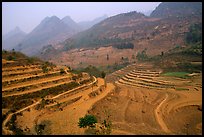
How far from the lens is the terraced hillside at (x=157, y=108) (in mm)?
14141

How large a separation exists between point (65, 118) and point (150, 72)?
19087 millimetres

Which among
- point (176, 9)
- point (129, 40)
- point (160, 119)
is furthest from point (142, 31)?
point (160, 119)

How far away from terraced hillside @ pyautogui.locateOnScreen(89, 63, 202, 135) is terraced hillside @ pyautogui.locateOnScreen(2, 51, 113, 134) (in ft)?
Answer: 5.38

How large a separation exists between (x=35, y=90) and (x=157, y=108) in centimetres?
759

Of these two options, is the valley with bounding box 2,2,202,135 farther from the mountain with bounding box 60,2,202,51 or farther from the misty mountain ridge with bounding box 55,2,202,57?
the mountain with bounding box 60,2,202,51

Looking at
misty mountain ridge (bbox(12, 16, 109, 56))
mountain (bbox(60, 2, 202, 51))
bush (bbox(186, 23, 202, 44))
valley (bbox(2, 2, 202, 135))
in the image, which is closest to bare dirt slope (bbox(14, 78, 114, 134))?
valley (bbox(2, 2, 202, 135))

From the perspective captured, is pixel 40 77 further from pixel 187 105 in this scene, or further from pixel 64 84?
pixel 187 105

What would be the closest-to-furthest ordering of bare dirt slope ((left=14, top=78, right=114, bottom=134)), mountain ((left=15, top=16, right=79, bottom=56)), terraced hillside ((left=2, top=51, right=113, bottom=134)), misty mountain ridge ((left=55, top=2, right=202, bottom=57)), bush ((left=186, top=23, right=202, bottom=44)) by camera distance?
bare dirt slope ((left=14, top=78, right=114, bottom=134)) → terraced hillside ((left=2, top=51, right=113, bottom=134)) → bush ((left=186, top=23, right=202, bottom=44)) → misty mountain ridge ((left=55, top=2, right=202, bottom=57)) → mountain ((left=15, top=16, right=79, bottom=56))

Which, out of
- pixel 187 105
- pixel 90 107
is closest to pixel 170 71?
pixel 187 105

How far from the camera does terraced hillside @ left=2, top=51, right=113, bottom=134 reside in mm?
12970

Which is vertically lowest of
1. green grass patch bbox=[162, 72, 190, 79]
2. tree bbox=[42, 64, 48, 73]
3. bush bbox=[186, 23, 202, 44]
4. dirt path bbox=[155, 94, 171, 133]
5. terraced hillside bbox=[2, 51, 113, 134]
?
dirt path bbox=[155, 94, 171, 133]

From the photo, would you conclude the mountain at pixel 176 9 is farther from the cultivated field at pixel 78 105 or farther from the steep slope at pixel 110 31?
the cultivated field at pixel 78 105

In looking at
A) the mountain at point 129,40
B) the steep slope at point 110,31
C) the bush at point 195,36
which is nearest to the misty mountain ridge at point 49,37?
the steep slope at point 110,31

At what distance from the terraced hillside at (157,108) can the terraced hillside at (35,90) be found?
164cm
